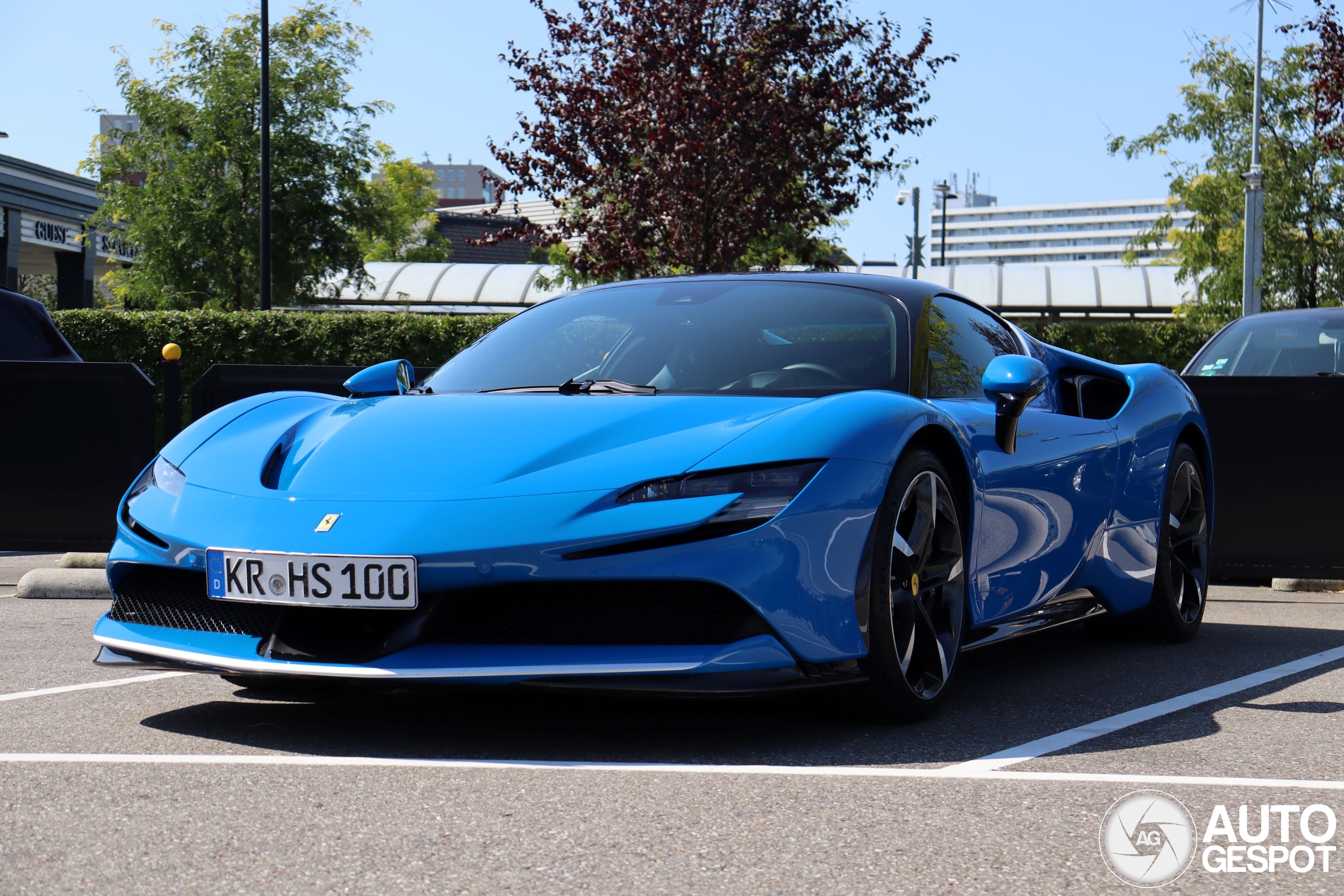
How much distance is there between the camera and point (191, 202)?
2744 centimetres

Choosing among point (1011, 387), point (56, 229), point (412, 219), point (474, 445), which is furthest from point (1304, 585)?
point (412, 219)

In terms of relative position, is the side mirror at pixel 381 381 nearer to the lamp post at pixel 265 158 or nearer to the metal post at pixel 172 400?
the metal post at pixel 172 400

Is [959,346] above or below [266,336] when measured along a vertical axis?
above

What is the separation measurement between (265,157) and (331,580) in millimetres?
21586

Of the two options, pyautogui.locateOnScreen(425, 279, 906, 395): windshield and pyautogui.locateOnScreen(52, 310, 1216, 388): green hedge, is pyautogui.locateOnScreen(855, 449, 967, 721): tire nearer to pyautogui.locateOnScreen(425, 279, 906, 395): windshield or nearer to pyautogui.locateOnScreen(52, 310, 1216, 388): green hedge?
pyautogui.locateOnScreen(425, 279, 906, 395): windshield

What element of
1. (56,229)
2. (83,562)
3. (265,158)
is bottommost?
(83,562)

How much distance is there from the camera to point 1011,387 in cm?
466

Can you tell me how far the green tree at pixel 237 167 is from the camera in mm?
27281

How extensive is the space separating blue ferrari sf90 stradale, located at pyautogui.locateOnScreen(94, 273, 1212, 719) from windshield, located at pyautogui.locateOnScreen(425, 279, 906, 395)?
12mm

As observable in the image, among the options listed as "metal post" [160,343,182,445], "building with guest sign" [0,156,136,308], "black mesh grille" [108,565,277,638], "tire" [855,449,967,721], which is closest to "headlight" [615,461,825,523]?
"tire" [855,449,967,721]

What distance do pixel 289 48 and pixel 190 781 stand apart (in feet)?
85.3

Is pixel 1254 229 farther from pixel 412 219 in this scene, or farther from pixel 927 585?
pixel 412 219

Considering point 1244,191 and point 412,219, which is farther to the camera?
point 412,219

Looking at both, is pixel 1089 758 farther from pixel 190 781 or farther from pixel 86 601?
pixel 86 601
